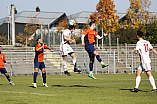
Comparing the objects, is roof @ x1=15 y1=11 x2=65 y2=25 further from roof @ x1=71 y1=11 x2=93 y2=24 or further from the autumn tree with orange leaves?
the autumn tree with orange leaves

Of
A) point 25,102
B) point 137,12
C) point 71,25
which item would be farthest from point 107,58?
point 137,12

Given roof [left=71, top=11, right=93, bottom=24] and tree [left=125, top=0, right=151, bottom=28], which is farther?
roof [left=71, top=11, right=93, bottom=24]

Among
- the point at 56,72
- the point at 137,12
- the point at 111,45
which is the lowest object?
the point at 56,72

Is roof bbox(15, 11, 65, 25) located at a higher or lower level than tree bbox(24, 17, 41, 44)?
higher

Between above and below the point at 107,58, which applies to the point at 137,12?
above

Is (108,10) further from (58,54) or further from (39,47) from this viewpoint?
(39,47)

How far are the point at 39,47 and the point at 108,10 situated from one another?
167 feet

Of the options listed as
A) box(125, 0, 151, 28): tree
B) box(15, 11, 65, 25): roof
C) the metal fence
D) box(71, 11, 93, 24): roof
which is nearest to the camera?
the metal fence

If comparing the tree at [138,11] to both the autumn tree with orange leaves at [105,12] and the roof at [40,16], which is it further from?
the roof at [40,16]

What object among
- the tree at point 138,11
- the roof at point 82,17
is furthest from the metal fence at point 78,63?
the roof at point 82,17

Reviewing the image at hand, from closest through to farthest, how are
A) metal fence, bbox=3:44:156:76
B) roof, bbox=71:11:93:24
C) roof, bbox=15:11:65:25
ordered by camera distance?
metal fence, bbox=3:44:156:76 < roof, bbox=15:11:65:25 < roof, bbox=71:11:93:24

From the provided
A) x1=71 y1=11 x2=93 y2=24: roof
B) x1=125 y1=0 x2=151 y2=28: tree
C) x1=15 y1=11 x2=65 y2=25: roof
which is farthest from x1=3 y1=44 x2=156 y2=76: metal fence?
x1=71 y1=11 x2=93 y2=24: roof

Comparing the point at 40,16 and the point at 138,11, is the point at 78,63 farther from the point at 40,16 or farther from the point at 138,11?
the point at 40,16

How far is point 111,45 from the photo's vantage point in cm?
3984
